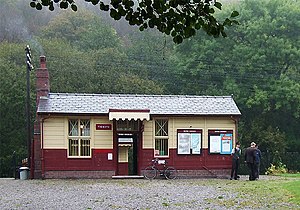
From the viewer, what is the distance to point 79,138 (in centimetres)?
2430

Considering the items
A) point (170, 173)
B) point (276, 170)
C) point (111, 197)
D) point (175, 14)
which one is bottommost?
point (276, 170)

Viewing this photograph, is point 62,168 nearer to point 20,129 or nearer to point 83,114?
point 83,114

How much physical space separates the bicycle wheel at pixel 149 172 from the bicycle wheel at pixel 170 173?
0.53m

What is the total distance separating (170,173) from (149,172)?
91cm

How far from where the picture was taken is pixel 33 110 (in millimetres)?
37062

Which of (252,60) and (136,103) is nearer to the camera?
(136,103)

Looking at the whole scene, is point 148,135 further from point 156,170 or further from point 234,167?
point 234,167

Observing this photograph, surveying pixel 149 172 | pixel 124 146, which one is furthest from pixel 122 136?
pixel 149 172

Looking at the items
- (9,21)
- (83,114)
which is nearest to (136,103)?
(83,114)

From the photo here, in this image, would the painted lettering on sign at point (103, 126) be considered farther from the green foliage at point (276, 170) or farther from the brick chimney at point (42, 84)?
the green foliage at point (276, 170)

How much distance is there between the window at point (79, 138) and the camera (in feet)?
79.7

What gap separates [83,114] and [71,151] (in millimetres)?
1655

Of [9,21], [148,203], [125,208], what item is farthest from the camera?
[9,21]

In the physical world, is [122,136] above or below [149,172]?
above
